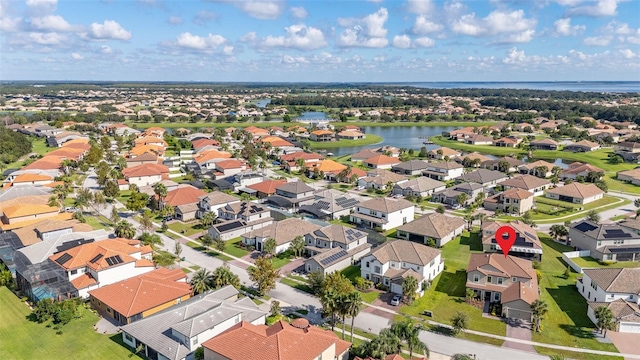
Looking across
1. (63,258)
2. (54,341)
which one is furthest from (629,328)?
(63,258)

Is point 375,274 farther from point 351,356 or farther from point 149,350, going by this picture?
point 149,350

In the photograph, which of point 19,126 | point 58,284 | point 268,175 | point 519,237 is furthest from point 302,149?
point 19,126

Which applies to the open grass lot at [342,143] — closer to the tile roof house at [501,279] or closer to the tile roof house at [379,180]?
the tile roof house at [379,180]

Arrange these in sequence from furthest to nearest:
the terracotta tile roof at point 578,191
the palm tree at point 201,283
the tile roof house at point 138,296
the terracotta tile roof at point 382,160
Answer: the terracotta tile roof at point 382,160 → the terracotta tile roof at point 578,191 → the palm tree at point 201,283 → the tile roof house at point 138,296

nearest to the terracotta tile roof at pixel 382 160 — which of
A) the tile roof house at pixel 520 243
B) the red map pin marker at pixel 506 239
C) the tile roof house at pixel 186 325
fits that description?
the tile roof house at pixel 520 243

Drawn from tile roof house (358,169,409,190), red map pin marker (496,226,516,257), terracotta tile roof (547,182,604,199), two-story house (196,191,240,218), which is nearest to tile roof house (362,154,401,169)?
tile roof house (358,169,409,190)

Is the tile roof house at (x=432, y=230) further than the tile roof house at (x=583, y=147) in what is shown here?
No

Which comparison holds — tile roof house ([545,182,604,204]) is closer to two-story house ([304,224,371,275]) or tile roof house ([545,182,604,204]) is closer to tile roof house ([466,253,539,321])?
tile roof house ([466,253,539,321])

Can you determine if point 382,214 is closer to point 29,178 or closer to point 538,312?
point 538,312
